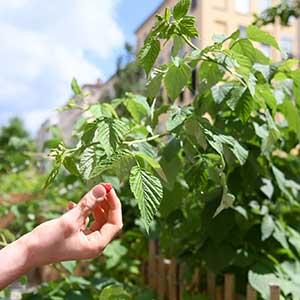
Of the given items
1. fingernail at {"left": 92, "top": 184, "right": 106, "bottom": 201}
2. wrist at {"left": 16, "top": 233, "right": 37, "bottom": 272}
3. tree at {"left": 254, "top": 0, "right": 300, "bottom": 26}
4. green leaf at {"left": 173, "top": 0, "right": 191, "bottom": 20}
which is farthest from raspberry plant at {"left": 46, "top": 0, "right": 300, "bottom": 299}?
tree at {"left": 254, "top": 0, "right": 300, "bottom": 26}

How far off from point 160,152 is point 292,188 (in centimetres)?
56

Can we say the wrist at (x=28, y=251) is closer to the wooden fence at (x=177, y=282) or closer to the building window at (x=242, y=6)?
the wooden fence at (x=177, y=282)

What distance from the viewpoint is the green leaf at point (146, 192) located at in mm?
1107

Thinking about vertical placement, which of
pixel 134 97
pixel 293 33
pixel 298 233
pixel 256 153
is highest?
pixel 293 33

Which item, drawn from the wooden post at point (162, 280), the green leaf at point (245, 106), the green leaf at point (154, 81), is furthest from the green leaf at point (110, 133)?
the wooden post at point (162, 280)

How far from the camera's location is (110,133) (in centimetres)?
125

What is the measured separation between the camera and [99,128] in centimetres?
127

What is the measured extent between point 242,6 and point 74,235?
1018 inches

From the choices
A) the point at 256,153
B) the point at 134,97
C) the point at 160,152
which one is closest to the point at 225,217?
the point at 256,153

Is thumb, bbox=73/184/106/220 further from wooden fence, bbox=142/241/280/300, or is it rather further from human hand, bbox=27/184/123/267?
wooden fence, bbox=142/241/280/300

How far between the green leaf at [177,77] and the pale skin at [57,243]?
42 cm

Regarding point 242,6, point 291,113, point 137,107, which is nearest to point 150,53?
point 137,107

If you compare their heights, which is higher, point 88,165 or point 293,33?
point 293,33

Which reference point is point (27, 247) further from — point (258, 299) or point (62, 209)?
point (62, 209)
